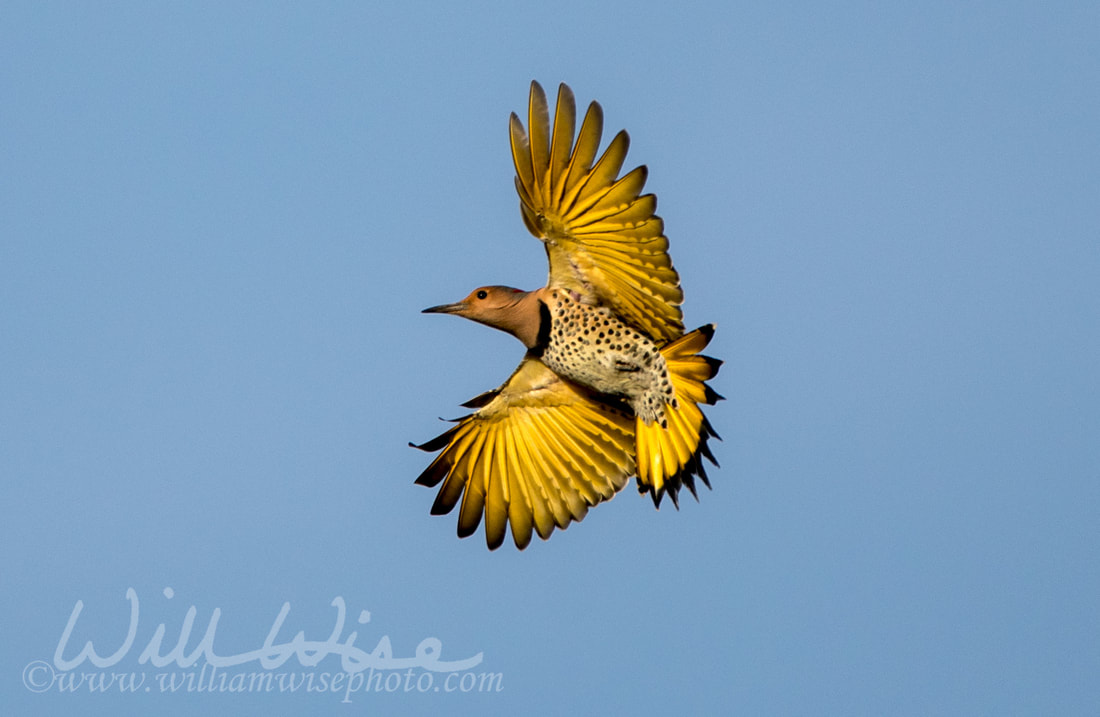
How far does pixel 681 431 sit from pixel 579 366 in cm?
73

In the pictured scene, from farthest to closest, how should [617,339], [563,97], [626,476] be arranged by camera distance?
[626,476] < [617,339] < [563,97]

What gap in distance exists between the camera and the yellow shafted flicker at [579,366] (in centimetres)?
985

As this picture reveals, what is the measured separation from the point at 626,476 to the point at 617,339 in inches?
46.1

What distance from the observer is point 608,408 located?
11266mm

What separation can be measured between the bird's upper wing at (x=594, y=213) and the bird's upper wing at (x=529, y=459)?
1103mm

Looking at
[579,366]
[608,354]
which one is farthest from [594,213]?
[579,366]

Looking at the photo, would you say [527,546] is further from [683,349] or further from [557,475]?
[683,349]

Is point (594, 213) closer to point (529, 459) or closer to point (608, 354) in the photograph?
point (608, 354)

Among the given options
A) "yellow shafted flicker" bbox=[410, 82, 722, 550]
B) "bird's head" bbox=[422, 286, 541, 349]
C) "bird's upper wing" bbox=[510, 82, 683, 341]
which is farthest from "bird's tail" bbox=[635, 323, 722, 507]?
"bird's head" bbox=[422, 286, 541, 349]

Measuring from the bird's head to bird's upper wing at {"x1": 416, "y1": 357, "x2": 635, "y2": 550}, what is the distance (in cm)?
46

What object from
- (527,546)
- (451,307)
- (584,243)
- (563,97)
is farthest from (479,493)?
(563,97)

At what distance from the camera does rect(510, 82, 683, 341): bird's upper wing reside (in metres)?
9.76

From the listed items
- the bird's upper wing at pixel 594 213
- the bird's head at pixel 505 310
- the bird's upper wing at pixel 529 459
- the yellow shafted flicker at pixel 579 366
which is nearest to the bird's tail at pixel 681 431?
the yellow shafted flicker at pixel 579 366

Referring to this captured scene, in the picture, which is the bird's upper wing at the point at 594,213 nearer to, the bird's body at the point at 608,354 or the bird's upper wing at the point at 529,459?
the bird's body at the point at 608,354
